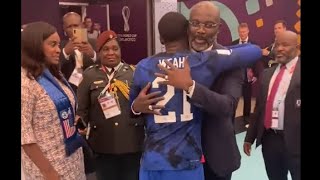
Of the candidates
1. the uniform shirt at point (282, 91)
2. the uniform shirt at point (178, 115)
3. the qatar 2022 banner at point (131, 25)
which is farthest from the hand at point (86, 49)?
the qatar 2022 banner at point (131, 25)

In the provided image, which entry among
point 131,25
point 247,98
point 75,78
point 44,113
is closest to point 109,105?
point 75,78

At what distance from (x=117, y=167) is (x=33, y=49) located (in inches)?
45.8

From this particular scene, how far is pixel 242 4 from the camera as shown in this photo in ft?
30.3

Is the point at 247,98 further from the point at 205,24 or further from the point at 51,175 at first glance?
the point at 51,175

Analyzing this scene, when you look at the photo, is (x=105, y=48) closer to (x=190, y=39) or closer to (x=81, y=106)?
(x=81, y=106)

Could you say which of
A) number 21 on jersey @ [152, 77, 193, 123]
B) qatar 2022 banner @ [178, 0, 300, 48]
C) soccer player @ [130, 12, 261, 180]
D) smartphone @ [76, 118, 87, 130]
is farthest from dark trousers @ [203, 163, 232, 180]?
qatar 2022 banner @ [178, 0, 300, 48]

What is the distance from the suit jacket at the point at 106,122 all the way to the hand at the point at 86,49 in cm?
31

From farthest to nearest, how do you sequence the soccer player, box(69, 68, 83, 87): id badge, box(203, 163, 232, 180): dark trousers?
box(69, 68, 83, 87): id badge, box(203, 163, 232, 180): dark trousers, the soccer player

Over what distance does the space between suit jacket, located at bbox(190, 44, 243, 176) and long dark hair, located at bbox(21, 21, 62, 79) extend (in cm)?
77

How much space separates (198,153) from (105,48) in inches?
43.4

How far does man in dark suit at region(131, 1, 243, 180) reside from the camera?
1.89 metres

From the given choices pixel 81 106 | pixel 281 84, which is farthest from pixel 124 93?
pixel 281 84

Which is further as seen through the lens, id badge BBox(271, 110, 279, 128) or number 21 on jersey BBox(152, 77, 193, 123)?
id badge BBox(271, 110, 279, 128)

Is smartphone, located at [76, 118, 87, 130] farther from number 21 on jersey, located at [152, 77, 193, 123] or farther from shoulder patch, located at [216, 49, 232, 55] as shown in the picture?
shoulder patch, located at [216, 49, 232, 55]
